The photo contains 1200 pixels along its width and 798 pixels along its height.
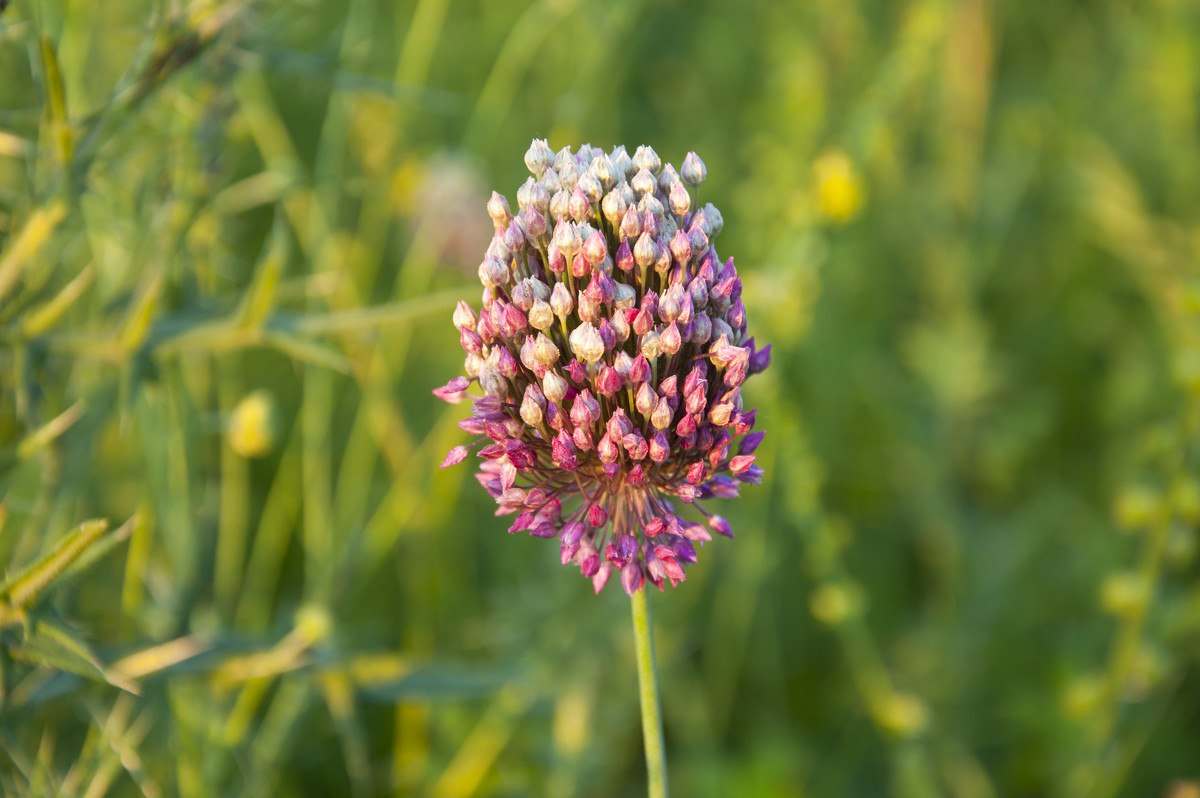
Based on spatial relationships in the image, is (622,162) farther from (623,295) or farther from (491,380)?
(491,380)

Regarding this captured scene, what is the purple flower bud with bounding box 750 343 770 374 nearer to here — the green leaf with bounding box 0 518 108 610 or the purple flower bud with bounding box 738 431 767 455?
the purple flower bud with bounding box 738 431 767 455

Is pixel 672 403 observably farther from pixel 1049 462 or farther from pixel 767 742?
pixel 1049 462

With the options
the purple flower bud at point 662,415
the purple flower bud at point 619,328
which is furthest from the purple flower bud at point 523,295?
the purple flower bud at point 662,415

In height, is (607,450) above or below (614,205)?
below

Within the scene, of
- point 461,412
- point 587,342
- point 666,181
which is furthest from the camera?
point 461,412

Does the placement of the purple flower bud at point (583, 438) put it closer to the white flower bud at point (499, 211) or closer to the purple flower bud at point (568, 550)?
the purple flower bud at point (568, 550)

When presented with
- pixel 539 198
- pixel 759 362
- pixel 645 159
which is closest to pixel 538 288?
pixel 539 198
